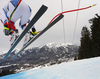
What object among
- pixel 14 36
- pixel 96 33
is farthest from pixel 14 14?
pixel 96 33

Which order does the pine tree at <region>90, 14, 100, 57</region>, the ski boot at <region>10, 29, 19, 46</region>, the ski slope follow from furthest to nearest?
the pine tree at <region>90, 14, 100, 57</region> < the ski boot at <region>10, 29, 19, 46</region> < the ski slope

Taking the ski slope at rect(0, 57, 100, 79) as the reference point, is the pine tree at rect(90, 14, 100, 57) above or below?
above

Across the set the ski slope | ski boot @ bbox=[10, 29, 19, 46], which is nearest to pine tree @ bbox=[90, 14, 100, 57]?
the ski slope

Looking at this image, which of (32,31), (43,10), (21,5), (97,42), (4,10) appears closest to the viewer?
(43,10)

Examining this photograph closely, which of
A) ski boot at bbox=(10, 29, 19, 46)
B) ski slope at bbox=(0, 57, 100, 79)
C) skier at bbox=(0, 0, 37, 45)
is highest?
skier at bbox=(0, 0, 37, 45)

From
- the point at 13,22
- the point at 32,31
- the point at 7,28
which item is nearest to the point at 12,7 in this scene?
the point at 13,22

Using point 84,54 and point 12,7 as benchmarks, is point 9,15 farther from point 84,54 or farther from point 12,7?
point 84,54

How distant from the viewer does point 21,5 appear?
11.3 feet

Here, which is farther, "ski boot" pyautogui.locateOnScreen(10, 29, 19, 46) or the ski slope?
"ski boot" pyautogui.locateOnScreen(10, 29, 19, 46)

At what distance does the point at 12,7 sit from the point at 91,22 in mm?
18715

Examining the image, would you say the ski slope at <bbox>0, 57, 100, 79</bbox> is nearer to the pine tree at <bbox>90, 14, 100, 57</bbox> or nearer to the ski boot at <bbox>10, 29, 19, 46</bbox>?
the ski boot at <bbox>10, 29, 19, 46</bbox>

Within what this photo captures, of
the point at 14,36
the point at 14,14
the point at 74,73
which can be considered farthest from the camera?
the point at 14,36

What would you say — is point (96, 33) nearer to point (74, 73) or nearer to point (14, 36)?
point (74, 73)

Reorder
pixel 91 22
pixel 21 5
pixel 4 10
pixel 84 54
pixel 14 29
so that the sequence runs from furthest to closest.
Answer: pixel 84 54, pixel 91 22, pixel 14 29, pixel 4 10, pixel 21 5
